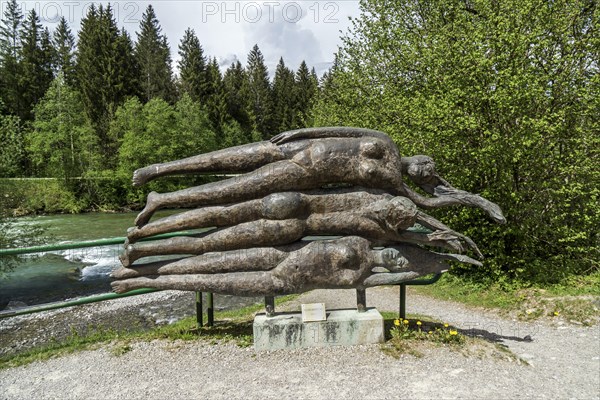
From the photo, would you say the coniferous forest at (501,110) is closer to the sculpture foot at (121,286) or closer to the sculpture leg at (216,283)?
the sculpture leg at (216,283)

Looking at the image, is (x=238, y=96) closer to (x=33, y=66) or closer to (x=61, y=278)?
(x=33, y=66)

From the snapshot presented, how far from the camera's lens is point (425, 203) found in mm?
5402

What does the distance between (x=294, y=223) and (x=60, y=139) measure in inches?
1156

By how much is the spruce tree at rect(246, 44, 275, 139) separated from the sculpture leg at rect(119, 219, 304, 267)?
46392mm

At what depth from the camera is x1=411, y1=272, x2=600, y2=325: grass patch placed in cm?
657

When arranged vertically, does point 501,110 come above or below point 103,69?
below

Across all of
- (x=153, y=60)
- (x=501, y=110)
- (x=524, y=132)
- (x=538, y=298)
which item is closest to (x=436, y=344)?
(x=538, y=298)

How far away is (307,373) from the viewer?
4254 millimetres

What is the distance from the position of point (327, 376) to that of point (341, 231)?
1.73 m

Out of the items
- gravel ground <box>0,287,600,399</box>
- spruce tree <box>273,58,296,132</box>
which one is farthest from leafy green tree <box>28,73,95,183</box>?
gravel ground <box>0,287,600,399</box>

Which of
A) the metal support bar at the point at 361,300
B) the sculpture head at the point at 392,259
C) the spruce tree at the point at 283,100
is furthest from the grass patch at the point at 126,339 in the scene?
the spruce tree at the point at 283,100

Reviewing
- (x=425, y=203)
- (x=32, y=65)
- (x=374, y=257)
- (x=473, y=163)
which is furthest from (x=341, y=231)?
(x=32, y=65)

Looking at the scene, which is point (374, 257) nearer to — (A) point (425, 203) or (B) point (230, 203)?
(A) point (425, 203)

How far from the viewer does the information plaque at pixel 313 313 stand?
4816 millimetres
